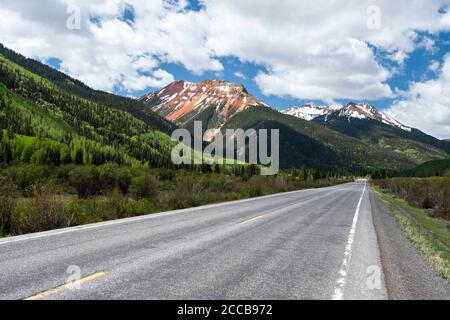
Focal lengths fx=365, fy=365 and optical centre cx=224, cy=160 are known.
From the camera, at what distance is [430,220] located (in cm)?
2373

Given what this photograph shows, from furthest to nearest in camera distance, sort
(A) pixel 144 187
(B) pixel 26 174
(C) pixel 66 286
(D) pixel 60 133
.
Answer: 1. (D) pixel 60 133
2. (B) pixel 26 174
3. (A) pixel 144 187
4. (C) pixel 66 286

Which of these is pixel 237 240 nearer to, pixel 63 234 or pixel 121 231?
pixel 121 231

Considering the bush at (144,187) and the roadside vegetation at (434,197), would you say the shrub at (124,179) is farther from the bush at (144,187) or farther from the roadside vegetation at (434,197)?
the roadside vegetation at (434,197)

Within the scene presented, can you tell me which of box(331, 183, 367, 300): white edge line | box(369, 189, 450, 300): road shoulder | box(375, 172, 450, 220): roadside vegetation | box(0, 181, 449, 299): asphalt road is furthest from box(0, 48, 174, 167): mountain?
box(369, 189, 450, 300): road shoulder

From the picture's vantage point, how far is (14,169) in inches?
1678

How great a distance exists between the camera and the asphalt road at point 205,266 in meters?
5.52

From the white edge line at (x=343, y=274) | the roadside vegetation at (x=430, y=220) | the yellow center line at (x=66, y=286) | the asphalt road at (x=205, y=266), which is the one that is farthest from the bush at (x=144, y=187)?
the yellow center line at (x=66, y=286)

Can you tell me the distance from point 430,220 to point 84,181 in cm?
3352

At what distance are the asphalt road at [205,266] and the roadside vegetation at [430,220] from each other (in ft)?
1.68

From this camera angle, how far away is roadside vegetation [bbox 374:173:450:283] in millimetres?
9950

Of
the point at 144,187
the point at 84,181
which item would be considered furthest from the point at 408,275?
the point at 84,181

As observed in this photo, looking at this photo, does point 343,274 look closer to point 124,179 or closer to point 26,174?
point 124,179
